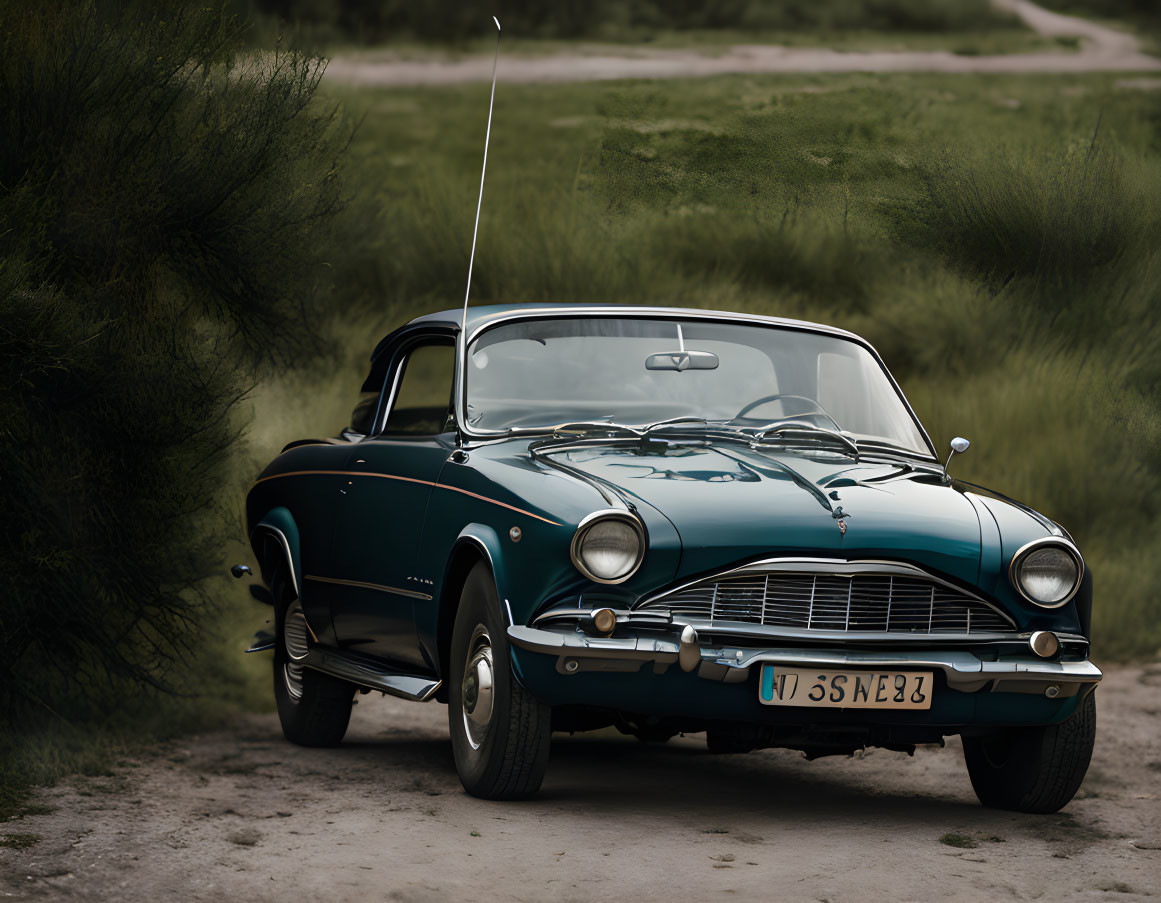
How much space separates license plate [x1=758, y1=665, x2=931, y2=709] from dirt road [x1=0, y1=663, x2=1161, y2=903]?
0.44 m

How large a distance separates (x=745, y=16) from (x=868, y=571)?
16.2 meters

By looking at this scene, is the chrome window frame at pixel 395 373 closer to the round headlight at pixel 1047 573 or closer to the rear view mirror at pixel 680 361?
the rear view mirror at pixel 680 361

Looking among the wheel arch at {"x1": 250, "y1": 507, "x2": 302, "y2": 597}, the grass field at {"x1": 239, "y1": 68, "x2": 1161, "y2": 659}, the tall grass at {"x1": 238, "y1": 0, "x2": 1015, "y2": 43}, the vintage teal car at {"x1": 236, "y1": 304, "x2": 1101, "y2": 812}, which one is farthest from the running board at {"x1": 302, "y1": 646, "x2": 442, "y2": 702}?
the tall grass at {"x1": 238, "y1": 0, "x2": 1015, "y2": 43}

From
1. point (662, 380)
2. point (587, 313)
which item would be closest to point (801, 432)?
point (662, 380)

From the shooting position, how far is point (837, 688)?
5.06 metres

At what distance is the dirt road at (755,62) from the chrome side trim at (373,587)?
405 centimetres

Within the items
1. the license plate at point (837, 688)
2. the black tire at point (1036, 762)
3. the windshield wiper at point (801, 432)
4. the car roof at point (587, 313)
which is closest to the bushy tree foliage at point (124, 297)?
the car roof at point (587, 313)

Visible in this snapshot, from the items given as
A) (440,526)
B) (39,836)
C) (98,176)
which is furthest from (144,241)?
(39,836)

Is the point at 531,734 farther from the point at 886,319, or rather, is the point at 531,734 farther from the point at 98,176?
the point at 886,319

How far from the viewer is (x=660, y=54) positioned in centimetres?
1389

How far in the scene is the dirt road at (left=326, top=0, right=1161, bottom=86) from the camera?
1154 centimetres

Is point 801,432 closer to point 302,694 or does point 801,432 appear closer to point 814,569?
point 814,569

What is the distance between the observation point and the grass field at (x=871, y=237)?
7520 millimetres

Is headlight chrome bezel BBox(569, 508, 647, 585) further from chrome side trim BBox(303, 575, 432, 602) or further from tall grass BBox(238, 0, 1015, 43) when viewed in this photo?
tall grass BBox(238, 0, 1015, 43)
